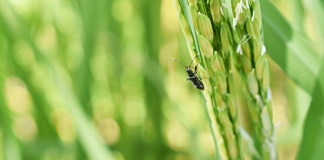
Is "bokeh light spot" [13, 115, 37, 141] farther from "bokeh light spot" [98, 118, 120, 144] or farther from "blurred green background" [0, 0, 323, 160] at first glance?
"bokeh light spot" [98, 118, 120, 144]

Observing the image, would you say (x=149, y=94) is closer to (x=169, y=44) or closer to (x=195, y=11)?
(x=169, y=44)

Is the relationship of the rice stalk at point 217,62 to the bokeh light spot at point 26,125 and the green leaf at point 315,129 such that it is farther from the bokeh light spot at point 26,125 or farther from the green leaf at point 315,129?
the bokeh light spot at point 26,125

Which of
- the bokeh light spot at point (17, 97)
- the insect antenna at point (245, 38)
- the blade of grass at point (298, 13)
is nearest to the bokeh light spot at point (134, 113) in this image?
the bokeh light spot at point (17, 97)

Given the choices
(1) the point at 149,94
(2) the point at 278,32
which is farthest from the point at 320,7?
(1) the point at 149,94

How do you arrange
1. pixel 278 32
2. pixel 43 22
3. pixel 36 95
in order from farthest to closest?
pixel 43 22 → pixel 36 95 → pixel 278 32

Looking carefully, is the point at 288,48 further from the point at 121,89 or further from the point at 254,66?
the point at 121,89

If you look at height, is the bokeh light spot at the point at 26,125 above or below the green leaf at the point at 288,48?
A: above
